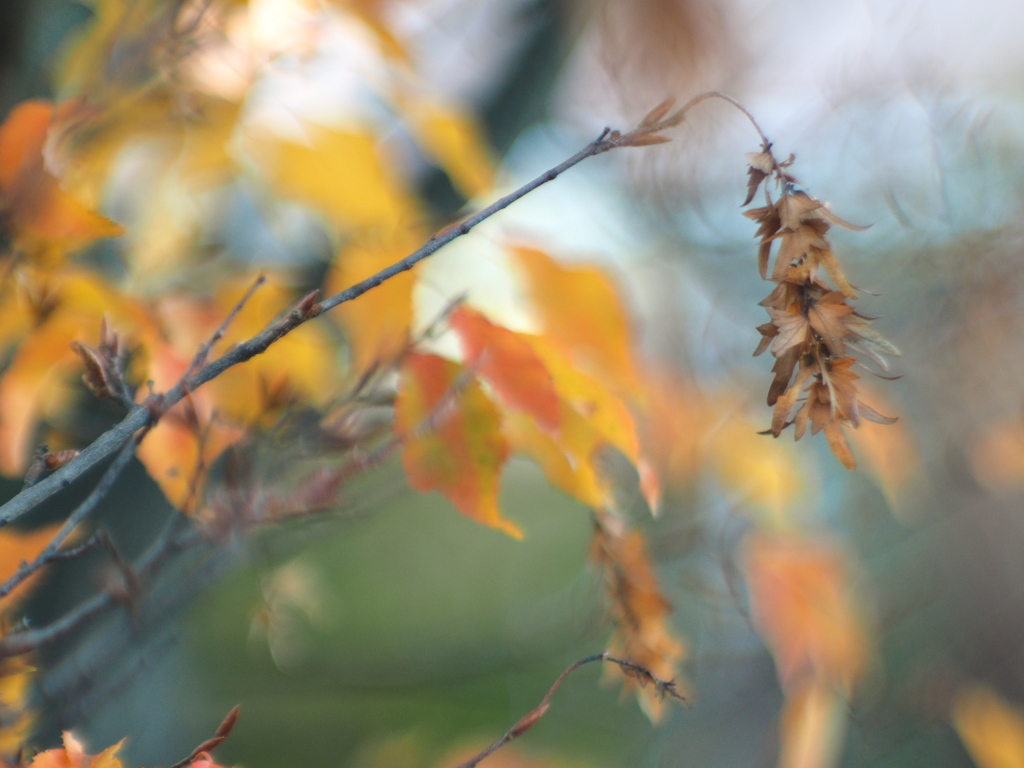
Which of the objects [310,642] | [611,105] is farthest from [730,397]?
[310,642]

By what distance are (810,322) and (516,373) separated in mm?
126

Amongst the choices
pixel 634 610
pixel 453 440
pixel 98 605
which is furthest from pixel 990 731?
pixel 98 605

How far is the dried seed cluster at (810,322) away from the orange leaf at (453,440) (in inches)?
5.6

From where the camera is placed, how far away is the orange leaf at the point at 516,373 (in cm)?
29

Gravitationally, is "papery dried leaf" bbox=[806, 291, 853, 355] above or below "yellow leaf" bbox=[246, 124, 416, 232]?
below

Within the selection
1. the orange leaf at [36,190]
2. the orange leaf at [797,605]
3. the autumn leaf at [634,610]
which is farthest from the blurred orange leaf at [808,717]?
the orange leaf at [36,190]

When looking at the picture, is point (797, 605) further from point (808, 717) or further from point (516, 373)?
point (516, 373)

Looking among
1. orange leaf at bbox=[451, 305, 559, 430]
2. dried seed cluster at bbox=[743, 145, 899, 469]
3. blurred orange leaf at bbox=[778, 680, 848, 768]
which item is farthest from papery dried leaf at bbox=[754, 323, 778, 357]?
blurred orange leaf at bbox=[778, 680, 848, 768]

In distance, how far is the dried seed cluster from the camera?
0.20 meters

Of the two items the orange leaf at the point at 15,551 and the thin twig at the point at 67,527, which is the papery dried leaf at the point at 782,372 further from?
the orange leaf at the point at 15,551

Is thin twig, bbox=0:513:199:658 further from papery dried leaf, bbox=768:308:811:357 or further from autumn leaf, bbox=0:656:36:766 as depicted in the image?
papery dried leaf, bbox=768:308:811:357

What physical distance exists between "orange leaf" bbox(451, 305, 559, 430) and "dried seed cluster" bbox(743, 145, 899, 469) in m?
0.10

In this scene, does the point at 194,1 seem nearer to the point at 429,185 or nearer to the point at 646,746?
the point at 429,185

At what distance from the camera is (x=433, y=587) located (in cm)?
200
